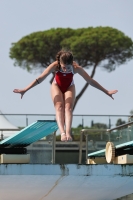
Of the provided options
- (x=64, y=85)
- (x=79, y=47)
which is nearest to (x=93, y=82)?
(x=64, y=85)

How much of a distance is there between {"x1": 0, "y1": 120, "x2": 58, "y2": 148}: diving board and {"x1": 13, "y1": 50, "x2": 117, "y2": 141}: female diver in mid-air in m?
0.77

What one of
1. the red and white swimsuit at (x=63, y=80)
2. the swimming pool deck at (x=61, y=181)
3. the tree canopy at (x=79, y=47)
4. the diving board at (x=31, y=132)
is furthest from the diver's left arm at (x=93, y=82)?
the tree canopy at (x=79, y=47)

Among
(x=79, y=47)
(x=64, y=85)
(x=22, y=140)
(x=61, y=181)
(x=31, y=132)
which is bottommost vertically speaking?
(x=61, y=181)

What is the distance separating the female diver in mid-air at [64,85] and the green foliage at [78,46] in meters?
58.9

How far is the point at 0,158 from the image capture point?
56.0 ft

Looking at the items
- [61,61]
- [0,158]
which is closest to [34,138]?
[0,158]

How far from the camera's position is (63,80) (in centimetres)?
1545

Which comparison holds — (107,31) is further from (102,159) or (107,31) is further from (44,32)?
(102,159)

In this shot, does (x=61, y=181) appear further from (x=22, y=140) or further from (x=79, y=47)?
(x=79, y=47)

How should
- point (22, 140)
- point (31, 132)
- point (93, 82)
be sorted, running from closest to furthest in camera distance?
point (93, 82)
point (31, 132)
point (22, 140)

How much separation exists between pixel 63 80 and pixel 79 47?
6071 centimetres

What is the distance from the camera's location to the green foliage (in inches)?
2982

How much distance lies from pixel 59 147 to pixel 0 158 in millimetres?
20386

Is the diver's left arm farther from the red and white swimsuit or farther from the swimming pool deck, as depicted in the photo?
the swimming pool deck
